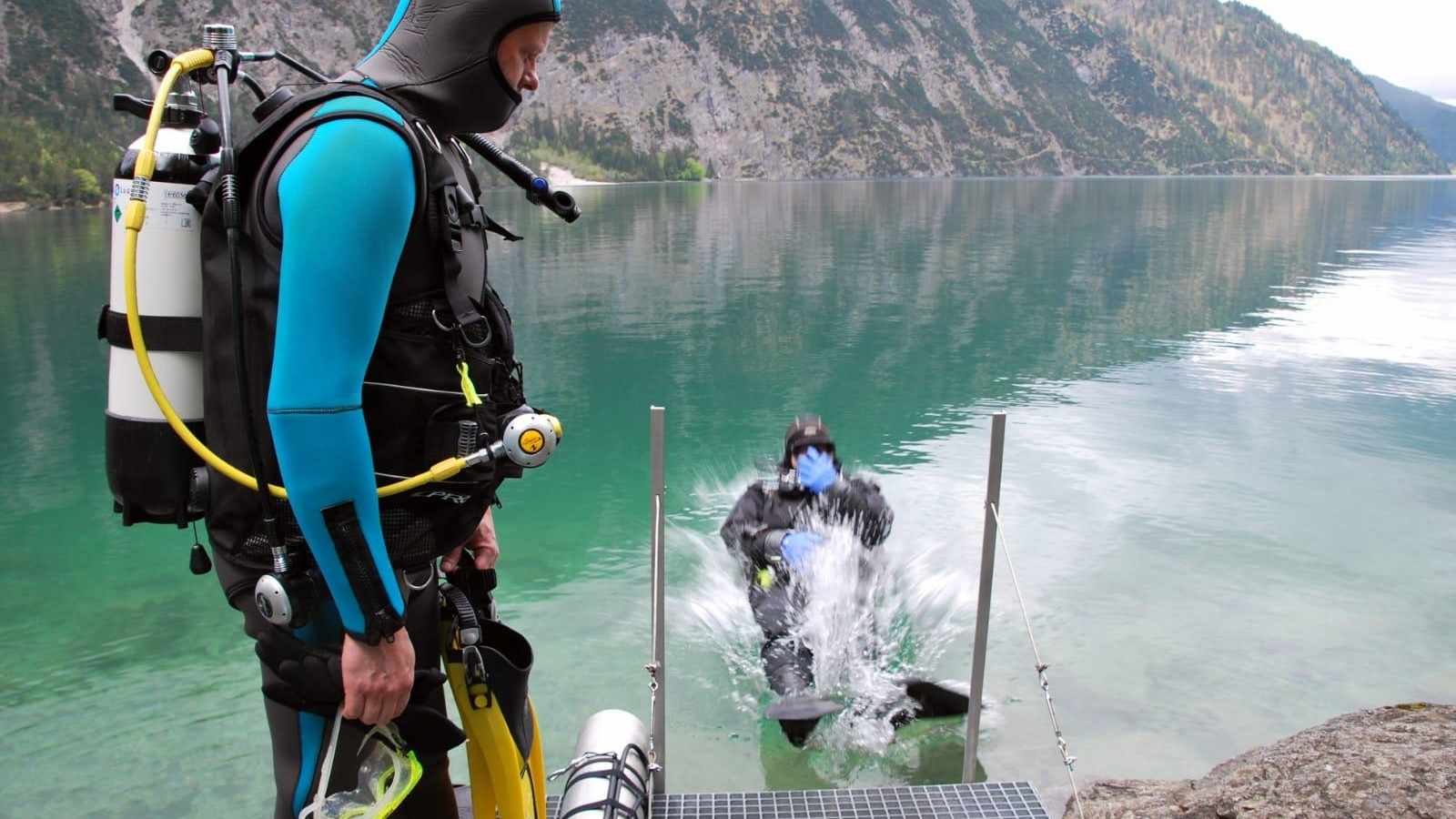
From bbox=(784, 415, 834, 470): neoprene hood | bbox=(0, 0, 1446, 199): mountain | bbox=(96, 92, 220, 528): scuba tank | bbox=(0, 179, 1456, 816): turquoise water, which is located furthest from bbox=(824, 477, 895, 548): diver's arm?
bbox=(0, 0, 1446, 199): mountain

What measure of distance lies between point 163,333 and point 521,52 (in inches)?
35.0

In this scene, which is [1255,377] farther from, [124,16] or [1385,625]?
[124,16]

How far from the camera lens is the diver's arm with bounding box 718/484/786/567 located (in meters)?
6.20

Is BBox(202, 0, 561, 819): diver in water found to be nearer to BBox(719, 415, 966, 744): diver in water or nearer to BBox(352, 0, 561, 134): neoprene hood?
Answer: BBox(352, 0, 561, 134): neoprene hood

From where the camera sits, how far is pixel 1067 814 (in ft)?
13.4

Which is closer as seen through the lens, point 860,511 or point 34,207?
point 860,511

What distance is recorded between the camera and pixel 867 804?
4.04 meters

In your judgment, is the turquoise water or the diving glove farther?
the turquoise water

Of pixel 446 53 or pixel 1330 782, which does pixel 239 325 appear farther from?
pixel 1330 782

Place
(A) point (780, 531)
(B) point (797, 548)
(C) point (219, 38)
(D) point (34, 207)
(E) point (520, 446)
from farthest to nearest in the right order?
(D) point (34, 207), (A) point (780, 531), (B) point (797, 548), (C) point (219, 38), (E) point (520, 446)

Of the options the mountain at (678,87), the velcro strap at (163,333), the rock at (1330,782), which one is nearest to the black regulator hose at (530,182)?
the velcro strap at (163,333)

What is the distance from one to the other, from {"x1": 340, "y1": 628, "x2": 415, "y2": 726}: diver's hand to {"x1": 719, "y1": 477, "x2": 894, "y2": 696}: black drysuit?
3.89m

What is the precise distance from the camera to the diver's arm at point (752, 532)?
20.3 ft

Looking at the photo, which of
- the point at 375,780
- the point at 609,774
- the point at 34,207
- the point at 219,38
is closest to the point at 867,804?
the point at 609,774
